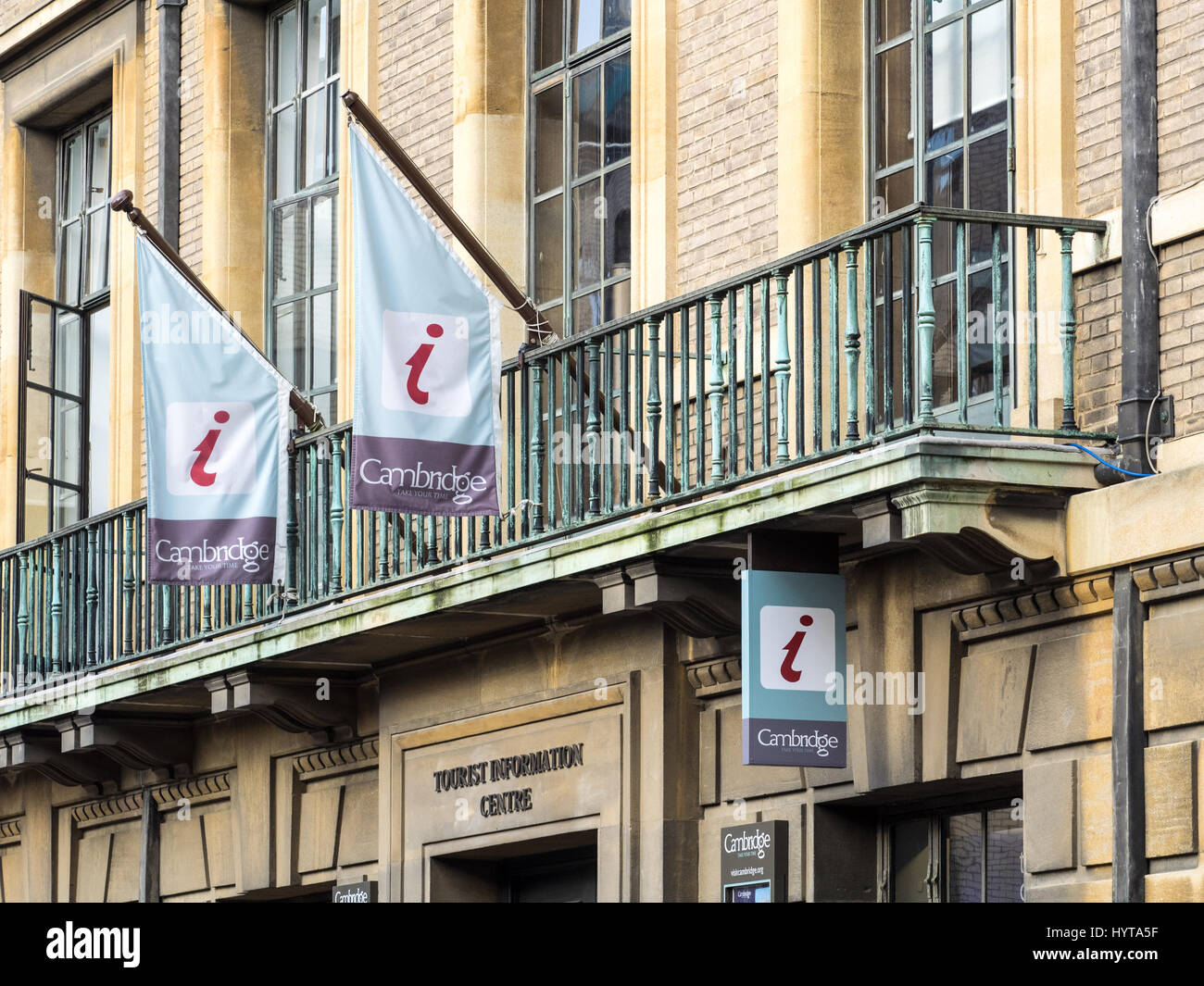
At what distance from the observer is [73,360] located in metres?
20.5

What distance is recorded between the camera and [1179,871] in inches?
407

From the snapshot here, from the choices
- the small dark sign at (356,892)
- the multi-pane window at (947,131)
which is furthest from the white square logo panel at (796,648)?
the small dark sign at (356,892)

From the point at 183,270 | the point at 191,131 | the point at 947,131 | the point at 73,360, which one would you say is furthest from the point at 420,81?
the point at 73,360

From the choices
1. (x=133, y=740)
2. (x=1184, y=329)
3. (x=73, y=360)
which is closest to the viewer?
(x=1184, y=329)

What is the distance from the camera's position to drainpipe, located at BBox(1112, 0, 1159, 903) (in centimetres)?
1052

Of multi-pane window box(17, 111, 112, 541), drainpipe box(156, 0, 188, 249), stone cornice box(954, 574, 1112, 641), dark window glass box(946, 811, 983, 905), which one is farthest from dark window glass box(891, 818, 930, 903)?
multi-pane window box(17, 111, 112, 541)

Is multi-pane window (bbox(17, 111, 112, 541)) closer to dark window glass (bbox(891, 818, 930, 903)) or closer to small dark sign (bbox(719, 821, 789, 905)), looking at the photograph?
small dark sign (bbox(719, 821, 789, 905))

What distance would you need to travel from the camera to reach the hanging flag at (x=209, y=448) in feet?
48.8

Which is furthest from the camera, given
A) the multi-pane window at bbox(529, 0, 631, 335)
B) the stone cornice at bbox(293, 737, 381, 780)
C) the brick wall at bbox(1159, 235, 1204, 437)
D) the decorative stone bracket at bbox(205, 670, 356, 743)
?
the stone cornice at bbox(293, 737, 381, 780)

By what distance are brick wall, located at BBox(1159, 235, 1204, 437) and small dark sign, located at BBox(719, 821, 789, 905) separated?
2749 mm

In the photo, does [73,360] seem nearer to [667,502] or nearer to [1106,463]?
[667,502]

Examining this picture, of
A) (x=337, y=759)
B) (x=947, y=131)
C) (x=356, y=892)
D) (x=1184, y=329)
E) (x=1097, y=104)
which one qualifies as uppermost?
(x=947, y=131)

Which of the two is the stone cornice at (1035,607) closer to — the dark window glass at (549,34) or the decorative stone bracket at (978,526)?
the decorative stone bracket at (978,526)

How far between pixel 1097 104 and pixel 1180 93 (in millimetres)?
528
